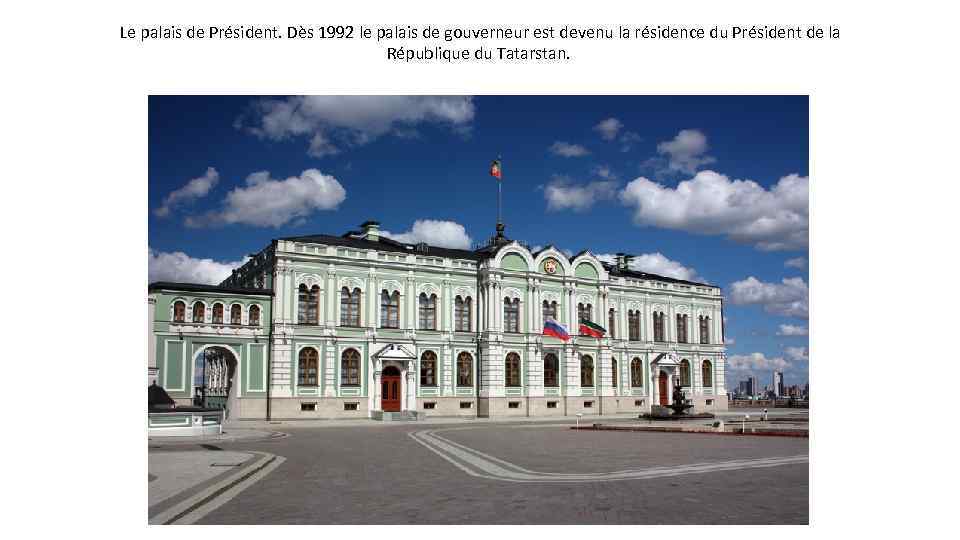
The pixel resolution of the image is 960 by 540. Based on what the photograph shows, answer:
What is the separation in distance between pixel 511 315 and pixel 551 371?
17.6 ft

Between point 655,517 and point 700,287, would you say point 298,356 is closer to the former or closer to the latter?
point 700,287

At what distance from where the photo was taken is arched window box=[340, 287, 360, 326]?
172ft

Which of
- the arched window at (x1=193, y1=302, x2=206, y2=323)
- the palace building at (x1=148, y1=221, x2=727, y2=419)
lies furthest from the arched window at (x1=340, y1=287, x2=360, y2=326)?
the arched window at (x1=193, y1=302, x2=206, y2=323)

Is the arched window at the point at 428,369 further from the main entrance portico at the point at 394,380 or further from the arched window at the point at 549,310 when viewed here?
the arched window at the point at 549,310

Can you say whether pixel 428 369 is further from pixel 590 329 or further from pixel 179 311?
pixel 179 311

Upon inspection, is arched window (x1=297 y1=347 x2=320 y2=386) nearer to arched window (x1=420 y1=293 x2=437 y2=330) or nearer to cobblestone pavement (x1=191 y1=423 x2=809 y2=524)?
arched window (x1=420 y1=293 x2=437 y2=330)

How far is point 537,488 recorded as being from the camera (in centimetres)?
1409

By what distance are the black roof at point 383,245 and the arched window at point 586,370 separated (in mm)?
11084

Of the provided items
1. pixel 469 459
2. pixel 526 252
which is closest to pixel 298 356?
pixel 526 252

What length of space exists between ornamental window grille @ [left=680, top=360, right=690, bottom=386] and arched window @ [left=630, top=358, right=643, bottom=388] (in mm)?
4273

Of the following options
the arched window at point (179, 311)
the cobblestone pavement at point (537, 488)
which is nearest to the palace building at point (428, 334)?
the arched window at point (179, 311)

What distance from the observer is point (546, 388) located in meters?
59.3

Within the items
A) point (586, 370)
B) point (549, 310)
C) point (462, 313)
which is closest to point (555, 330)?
point (549, 310)

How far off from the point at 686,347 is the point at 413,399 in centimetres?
2510
